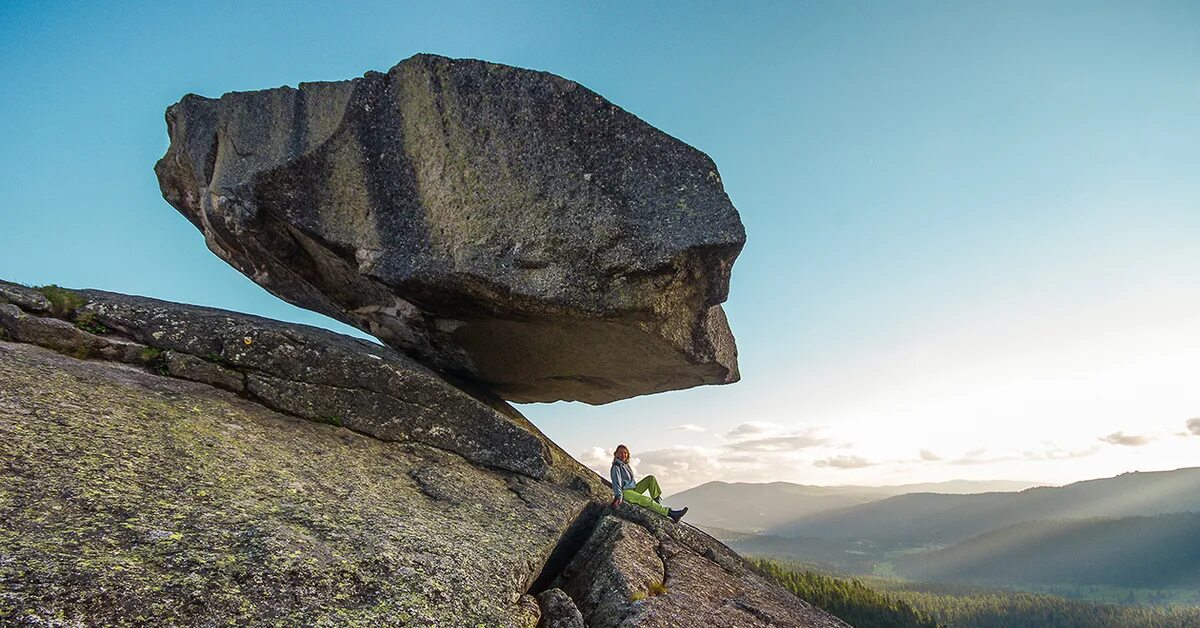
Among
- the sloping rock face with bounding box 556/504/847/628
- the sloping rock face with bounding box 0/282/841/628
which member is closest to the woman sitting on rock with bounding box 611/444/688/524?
the sloping rock face with bounding box 0/282/841/628

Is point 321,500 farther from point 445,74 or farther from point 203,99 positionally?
point 203,99

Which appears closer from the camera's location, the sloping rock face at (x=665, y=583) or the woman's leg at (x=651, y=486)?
the sloping rock face at (x=665, y=583)

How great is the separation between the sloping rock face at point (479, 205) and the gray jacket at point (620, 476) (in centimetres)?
344

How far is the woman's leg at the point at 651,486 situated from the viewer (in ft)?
63.0

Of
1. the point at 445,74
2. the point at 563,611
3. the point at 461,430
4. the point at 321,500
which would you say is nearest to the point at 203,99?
the point at 445,74

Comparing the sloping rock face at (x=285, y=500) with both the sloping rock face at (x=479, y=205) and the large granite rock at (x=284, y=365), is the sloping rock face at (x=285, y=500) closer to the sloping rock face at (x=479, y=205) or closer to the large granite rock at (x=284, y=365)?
the large granite rock at (x=284, y=365)

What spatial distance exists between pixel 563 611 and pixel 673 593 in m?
2.54

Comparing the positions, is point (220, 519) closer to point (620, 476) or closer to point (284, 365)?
point (284, 365)

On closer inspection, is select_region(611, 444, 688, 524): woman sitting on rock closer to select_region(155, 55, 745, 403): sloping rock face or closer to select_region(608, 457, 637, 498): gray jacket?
select_region(608, 457, 637, 498): gray jacket

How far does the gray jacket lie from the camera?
56.5 feet

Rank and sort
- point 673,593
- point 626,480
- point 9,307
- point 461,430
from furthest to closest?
point 626,480, point 461,430, point 9,307, point 673,593

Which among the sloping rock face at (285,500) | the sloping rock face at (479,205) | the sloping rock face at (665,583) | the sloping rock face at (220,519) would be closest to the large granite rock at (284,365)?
the sloping rock face at (285,500)

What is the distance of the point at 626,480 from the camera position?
58.4 feet

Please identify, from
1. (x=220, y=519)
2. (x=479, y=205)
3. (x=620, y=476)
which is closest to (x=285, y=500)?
(x=220, y=519)
